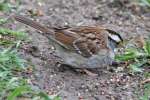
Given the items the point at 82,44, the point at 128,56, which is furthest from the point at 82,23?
the point at 82,44

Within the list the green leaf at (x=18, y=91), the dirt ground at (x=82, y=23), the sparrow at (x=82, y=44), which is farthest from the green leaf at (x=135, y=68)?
the green leaf at (x=18, y=91)

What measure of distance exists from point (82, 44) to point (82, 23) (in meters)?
1.55

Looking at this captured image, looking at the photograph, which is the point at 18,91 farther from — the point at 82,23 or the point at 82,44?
the point at 82,23

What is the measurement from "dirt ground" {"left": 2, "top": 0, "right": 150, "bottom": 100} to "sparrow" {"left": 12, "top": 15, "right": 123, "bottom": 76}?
0.58 ft

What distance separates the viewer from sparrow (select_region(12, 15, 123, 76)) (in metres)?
6.41

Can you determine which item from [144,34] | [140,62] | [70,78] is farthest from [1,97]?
[144,34]

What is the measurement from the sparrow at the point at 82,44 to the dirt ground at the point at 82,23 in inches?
7.0

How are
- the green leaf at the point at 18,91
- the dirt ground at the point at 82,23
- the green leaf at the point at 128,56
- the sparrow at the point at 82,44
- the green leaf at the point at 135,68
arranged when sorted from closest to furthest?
the green leaf at the point at 18,91 < the dirt ground at the point at 82,23 < the sparrow at the point at 82,44 < the green leaf at the point at 135,68 < the green leaf at the point at 128,56

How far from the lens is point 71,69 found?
6.59 meters

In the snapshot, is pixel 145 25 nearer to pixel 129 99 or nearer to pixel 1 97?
pixel 129 99

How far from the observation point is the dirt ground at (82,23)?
6.11m

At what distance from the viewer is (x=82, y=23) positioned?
316 inches

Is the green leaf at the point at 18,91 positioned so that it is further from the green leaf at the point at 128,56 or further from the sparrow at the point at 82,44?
the green leaf at the point at 128,56

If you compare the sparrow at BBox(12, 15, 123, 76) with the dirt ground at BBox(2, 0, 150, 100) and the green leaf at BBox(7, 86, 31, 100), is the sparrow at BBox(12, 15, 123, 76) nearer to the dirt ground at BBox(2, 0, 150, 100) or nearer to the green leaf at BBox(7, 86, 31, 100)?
the dirt ground at BBox(2, 0, 150, 100)
